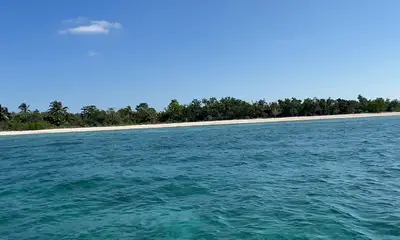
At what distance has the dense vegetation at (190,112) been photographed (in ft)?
298

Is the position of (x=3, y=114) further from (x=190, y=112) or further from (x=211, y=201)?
(x=211, y=201)

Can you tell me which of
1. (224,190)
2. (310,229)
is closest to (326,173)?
(224,190)

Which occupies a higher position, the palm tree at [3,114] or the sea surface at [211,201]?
the palm tree at [3,114]

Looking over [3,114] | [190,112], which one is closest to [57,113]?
[3,114]

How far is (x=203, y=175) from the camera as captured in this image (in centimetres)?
1694

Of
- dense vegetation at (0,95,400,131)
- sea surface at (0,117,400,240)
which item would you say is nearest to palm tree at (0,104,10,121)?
dense vegetation at (0,95,400,131)

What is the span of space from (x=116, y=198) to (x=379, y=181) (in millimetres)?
9746

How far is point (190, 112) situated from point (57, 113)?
35998 millimetres

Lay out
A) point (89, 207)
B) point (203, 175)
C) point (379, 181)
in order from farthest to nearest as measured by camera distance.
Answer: point (203, 175) < point (379, 181) < point (89, 207)

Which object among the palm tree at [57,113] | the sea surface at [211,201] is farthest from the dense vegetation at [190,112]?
the sea surface at [211,201]

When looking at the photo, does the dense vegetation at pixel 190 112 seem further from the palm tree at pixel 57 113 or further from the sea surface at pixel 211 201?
the sea surface at pixel 211 201

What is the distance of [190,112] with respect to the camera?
10406 centimetres

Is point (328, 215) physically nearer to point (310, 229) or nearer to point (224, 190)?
point (310, 229)

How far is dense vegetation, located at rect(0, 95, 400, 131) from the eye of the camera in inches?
3575
